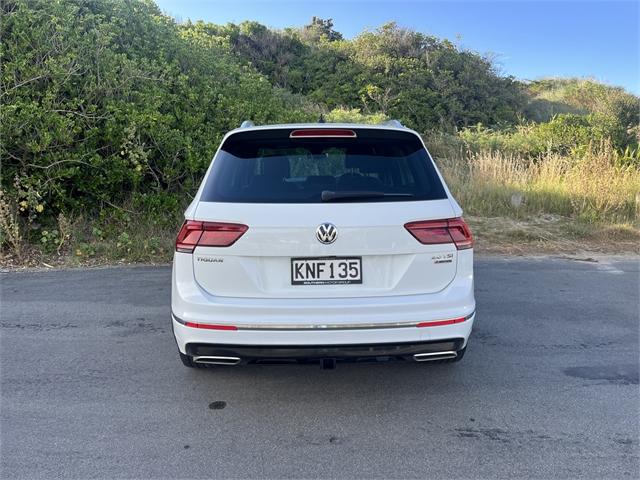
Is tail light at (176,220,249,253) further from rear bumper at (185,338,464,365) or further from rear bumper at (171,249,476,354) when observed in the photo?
rear bumper at (185,338,464,365)

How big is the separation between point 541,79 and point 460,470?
37.1 metres

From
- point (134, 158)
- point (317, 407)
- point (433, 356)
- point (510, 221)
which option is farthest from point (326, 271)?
point (510, 221)

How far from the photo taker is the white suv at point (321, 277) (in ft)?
9.05

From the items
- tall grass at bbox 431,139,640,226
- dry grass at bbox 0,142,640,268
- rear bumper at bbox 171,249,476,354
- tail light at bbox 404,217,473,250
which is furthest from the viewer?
tall grass at bbox 431,139,640,226

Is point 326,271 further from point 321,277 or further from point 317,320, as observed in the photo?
point 317,320

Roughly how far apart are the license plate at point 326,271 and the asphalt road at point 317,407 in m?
0.89

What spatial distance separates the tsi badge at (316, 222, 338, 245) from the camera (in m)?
2.77

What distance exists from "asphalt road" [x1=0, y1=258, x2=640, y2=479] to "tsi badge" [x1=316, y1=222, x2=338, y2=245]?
1.12 m

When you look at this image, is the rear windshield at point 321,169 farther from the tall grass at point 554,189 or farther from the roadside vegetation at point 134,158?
the tall grass at point 554,189

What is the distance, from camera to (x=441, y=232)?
289 cm

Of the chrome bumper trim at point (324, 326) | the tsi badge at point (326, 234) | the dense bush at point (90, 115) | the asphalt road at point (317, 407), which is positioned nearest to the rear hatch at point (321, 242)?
the tsi badge at point (326, 234)

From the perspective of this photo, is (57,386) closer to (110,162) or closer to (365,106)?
(110,162)

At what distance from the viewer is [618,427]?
2.96m

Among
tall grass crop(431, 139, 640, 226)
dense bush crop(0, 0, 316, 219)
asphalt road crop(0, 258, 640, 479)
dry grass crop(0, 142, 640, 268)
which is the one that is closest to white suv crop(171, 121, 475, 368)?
asphalt road crop(0, 258, 640, 479)
